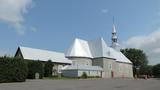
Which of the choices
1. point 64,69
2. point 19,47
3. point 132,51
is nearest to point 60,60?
point 64,69

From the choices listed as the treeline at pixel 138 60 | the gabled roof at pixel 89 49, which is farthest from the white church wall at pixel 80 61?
the treeline at pixel 138 60

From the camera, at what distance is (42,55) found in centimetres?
5881

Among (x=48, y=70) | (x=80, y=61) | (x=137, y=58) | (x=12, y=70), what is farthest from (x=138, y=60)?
(x=12, y=70)

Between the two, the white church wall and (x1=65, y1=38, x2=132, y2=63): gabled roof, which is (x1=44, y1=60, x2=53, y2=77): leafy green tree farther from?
(x1=65, y1=38, x2=132, y2=63): gabled roof

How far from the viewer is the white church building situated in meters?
59.0

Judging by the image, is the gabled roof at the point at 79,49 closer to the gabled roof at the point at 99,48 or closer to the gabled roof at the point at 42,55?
the gabled roof at the point at 99,48

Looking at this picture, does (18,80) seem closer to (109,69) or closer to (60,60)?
(60,60)

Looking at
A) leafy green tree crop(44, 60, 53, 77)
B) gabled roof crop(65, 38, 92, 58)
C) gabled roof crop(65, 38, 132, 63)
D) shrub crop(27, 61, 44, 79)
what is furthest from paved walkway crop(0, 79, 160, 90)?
gabled roof crop(65, 38, 132, 63)

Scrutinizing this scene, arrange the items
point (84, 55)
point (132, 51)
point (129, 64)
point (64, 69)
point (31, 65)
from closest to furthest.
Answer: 1. point (31, 65)
2. point (64, 69)
3. point (84, 55)
4. point (129, 64)
5. point (132, 51)

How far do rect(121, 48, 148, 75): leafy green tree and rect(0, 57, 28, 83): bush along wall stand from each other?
262 feet

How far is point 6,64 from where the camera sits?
31.6 meters

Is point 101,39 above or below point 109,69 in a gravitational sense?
above

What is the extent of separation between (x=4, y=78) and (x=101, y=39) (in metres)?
46.8

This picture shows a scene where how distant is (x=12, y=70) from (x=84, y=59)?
39698 mm
